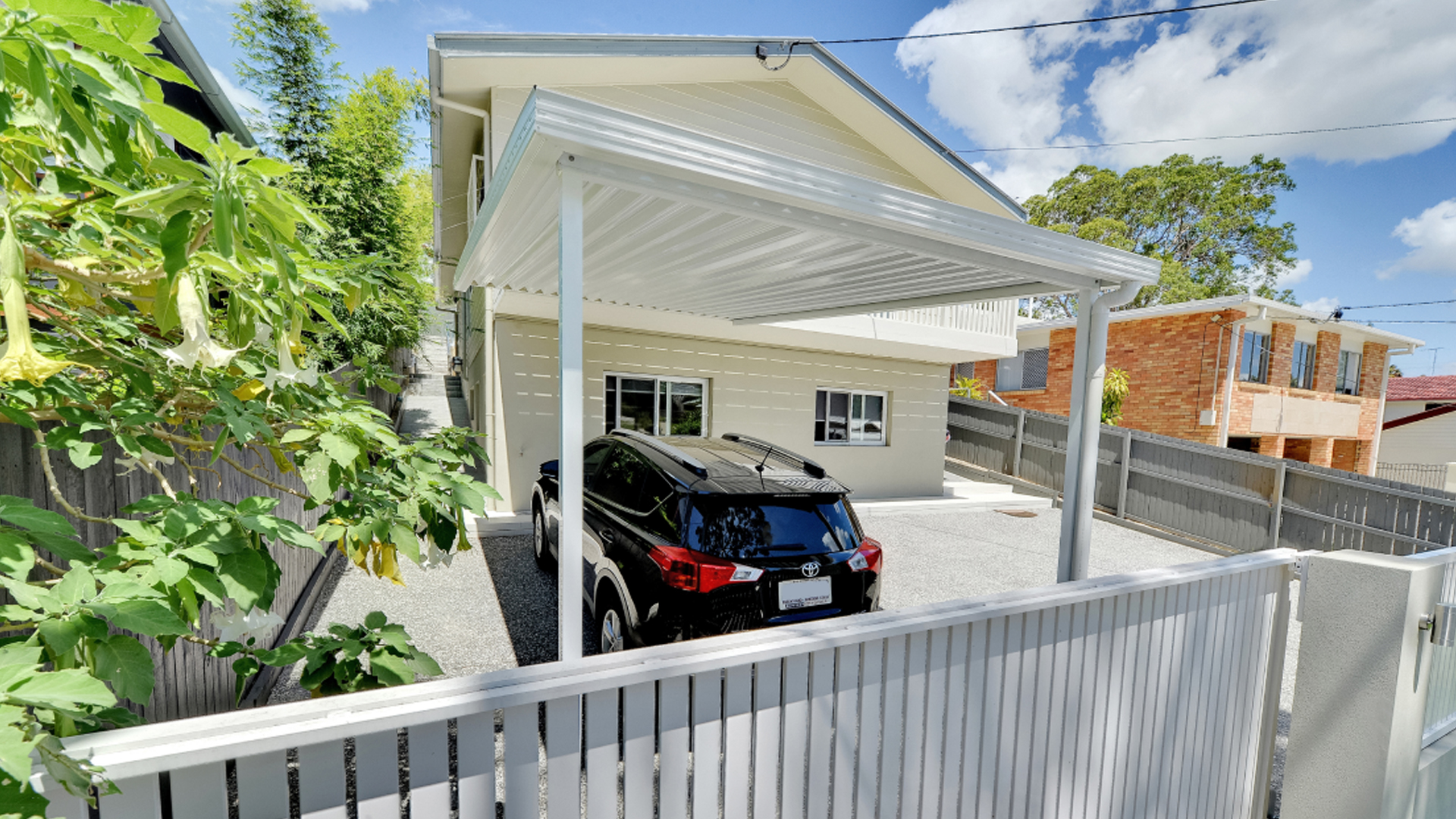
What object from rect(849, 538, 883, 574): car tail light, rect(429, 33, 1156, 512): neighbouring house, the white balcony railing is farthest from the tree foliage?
the white balcony railing

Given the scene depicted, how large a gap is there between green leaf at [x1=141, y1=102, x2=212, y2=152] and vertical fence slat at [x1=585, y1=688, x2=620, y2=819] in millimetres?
1440

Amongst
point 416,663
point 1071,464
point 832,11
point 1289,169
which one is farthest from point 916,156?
point 1289,169

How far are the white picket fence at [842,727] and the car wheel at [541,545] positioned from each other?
249 cm

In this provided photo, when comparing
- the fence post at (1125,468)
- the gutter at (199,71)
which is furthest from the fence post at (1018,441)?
the gutter at (199,71)

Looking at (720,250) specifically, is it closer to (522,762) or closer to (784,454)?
(784,454)

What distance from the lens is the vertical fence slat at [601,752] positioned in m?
1.47

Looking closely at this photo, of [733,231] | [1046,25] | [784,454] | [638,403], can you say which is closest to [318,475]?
[733,231]

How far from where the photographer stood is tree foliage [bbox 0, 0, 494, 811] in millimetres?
875

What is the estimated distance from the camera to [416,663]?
1792 millimetres

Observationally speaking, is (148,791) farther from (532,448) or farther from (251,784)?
(532,448)

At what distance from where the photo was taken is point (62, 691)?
2.70 feet

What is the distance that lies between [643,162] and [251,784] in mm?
2148

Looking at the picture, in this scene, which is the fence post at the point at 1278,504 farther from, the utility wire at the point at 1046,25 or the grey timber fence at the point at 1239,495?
the utility wire at the point at 1046,25

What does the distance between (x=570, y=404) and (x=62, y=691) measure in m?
1.39
